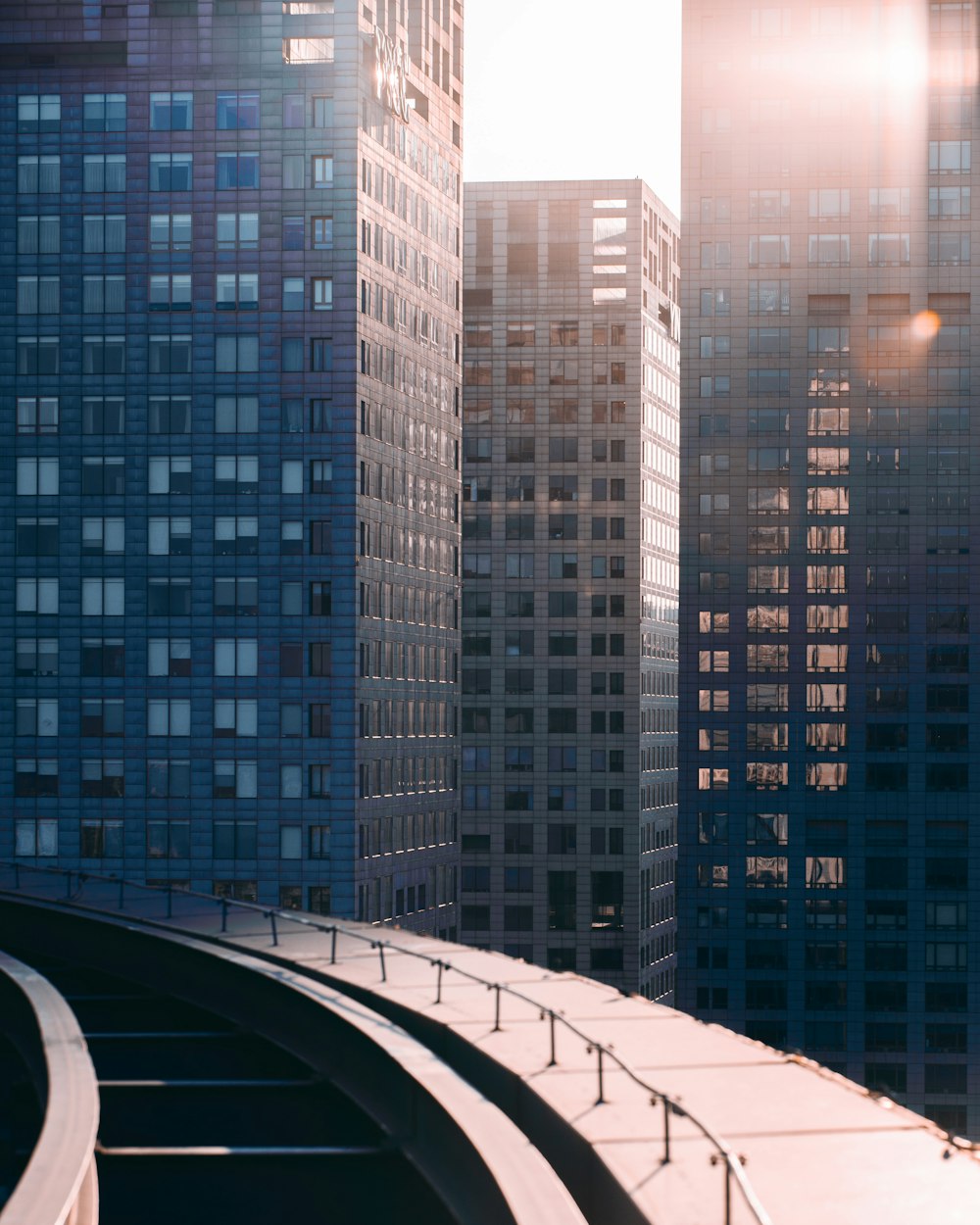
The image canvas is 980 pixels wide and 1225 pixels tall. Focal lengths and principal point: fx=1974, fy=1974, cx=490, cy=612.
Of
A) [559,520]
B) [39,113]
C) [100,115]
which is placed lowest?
[559,520]

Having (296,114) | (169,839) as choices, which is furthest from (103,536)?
(296,114)

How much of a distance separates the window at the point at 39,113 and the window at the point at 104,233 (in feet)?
22.3

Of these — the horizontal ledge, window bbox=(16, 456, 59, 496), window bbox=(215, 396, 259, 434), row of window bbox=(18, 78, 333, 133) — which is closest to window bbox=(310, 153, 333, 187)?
row of window bbox=(18, 78, 333, 133)

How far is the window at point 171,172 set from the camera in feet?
436

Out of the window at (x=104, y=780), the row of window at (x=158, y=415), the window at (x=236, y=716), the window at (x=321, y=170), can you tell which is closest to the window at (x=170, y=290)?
the row of window at (x=158, y=415)

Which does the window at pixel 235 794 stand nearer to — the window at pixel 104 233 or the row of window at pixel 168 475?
the row of window at pixel 168 475

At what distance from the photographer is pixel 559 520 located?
616 ft

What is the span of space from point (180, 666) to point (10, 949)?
9046cm

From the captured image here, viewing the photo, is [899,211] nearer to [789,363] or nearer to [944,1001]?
[789,363]

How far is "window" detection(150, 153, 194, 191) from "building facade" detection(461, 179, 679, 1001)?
2291 inches

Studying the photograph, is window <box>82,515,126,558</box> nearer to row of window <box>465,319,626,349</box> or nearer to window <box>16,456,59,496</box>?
window <box>16,456,59,496</box>

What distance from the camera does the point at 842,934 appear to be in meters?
167

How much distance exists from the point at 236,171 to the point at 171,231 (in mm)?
6045

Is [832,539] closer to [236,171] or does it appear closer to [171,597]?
[171,597]
